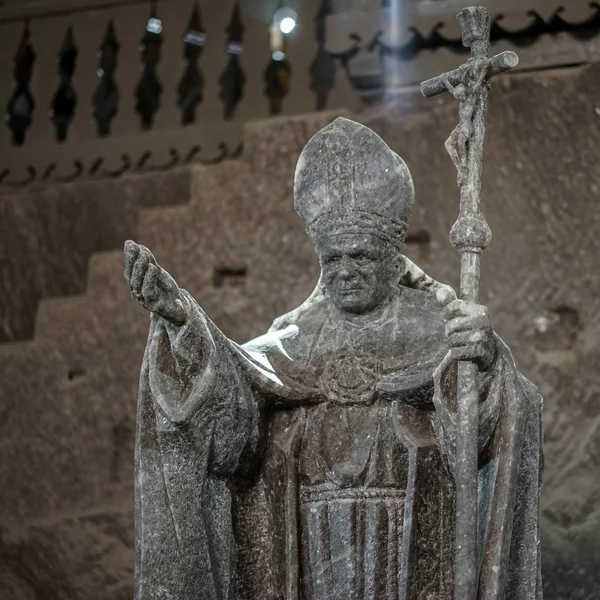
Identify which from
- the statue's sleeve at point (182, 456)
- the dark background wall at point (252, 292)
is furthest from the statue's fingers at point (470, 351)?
the dark background wall at point (252, 292)

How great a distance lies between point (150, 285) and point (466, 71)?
968 millimetres

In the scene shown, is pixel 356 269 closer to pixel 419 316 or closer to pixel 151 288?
pixel 419 316

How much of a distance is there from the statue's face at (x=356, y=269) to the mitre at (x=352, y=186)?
0.03 m

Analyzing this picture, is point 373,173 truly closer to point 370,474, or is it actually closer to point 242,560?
point 370,474

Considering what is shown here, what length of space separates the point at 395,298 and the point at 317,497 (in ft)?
2.04

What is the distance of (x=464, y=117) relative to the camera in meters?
3.80

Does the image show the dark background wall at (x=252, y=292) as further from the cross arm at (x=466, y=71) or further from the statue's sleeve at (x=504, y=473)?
the cross arm at (x=466, y=71)

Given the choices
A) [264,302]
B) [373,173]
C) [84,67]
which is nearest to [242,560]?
[373,173]

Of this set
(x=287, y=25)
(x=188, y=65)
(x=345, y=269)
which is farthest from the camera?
(x=188, y=65)

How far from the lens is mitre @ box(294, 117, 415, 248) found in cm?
412

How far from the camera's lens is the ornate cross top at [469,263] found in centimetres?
362

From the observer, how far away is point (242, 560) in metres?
4.05

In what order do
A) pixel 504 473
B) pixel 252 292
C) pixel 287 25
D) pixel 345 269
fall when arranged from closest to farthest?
pixel 504 473 < pixel 345 269 < pixel 252 292 < pixel 287 25

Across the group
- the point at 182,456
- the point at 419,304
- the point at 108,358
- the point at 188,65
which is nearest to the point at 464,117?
the point at 419,304
